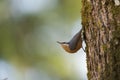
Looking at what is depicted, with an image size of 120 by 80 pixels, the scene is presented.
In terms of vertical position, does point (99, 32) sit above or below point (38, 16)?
above

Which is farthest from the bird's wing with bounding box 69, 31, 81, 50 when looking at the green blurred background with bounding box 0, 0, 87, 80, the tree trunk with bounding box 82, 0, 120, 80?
the green blurred background with bounding box 0, 0, 87, 80

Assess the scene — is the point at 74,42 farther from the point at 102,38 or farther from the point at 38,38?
the point at 38,38

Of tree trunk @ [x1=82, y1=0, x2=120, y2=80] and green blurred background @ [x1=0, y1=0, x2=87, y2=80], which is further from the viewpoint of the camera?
green blurred background @ [x1=0, y1=0, x2=87, y2=80]

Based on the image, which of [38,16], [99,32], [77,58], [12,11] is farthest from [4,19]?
[99,32]

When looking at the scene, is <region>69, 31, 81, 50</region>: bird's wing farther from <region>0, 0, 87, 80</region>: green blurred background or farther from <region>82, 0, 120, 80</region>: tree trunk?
<region>0, 0, 87, 80</region>: green blurred background

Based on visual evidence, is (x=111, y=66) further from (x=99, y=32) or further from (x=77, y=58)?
(x=77, y=58)

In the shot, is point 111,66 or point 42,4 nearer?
point 111,66
